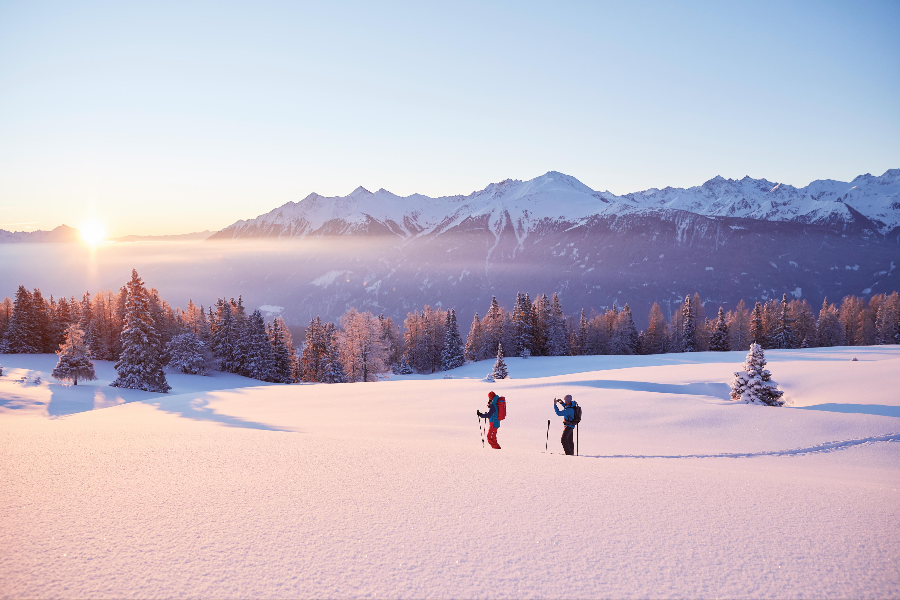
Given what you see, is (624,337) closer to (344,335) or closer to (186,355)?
(344,335)

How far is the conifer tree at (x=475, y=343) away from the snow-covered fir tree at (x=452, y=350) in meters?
4.57

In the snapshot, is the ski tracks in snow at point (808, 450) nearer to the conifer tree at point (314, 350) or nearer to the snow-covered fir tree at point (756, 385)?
the snow-covered fir tree at point (756, 385)

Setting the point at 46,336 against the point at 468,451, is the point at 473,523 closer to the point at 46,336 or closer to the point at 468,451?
the point at 468,451

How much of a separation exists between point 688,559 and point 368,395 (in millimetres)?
19161

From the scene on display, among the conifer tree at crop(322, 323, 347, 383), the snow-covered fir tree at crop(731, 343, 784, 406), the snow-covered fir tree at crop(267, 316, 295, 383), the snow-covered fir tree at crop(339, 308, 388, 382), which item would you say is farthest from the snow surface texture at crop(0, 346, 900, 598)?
the snow-covered fir tree at crop(267, 316, 295, 383)

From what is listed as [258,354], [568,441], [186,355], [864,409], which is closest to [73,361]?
[186,355]

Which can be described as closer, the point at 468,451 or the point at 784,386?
the point at 468,451

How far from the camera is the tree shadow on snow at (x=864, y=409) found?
44.7ft

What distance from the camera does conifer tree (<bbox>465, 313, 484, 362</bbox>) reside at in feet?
222

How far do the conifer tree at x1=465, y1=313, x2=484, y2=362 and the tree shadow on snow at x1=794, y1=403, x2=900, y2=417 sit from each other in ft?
174

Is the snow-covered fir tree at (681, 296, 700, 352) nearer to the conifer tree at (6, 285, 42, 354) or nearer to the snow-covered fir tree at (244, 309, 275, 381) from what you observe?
the snow-covered fir tree at (244, 309, 275, 381)

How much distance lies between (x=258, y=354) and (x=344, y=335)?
11.6m

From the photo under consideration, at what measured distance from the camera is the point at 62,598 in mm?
3430

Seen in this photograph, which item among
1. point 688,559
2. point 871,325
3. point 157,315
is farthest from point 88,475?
point 871,325
